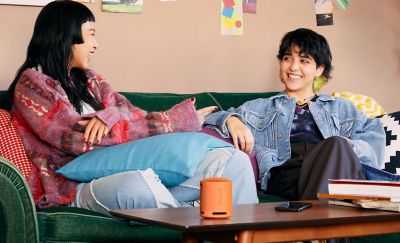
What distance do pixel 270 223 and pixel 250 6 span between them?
212cm

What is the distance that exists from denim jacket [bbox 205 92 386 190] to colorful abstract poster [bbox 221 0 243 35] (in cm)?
54

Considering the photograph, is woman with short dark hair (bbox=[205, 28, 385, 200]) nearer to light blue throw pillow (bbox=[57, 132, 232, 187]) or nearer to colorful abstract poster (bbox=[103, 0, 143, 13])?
light blue throw pillow (bbox=[57, 132, 232, 187])

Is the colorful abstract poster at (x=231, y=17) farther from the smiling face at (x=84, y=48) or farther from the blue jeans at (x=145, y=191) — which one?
the blue jeans at (x=145, y=191)

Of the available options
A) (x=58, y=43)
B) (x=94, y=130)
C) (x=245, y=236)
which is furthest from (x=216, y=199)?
(x=58, y=43)

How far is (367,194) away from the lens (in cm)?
187

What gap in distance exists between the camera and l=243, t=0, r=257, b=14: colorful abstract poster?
3.46m

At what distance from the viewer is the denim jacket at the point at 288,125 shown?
2801mm

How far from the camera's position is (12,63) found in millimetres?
2973

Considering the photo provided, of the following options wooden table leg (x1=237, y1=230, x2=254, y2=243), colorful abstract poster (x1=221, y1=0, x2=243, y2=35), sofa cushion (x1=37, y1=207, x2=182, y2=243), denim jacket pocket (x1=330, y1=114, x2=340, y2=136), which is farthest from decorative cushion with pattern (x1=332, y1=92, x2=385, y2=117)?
wooden table leg (x1=237, y1=230, x2=254, y2=243)

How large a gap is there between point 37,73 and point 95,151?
0.35 metres

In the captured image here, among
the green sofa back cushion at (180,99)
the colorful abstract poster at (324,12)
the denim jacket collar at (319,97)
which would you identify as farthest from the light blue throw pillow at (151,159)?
the colorful abstract poster at (324,12)

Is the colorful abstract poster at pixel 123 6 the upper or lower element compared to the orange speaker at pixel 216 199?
upper

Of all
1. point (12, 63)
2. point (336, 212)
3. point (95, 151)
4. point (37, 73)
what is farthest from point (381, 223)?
point (12, 63)

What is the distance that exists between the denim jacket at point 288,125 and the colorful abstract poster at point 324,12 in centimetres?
75
